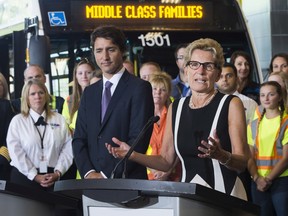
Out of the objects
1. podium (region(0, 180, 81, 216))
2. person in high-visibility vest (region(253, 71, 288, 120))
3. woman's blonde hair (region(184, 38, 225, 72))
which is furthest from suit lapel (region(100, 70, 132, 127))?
person in high-visibility vest (region(253, 71, 288, 120))

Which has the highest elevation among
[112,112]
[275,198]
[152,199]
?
[112,112]

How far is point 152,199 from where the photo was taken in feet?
11.9

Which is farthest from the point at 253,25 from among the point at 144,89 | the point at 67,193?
the point at 67,193

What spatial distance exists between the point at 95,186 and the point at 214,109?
1.15 m

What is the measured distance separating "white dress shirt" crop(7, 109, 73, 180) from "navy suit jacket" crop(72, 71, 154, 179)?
6.96 feet

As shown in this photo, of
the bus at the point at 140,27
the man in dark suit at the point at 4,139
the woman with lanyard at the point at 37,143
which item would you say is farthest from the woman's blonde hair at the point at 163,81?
the bus at the point at 140,27

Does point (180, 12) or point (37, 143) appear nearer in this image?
point (37, 143)

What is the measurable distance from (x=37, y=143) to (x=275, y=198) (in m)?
2.13

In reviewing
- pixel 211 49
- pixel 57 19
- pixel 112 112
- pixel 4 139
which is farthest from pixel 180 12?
pixel 211 49

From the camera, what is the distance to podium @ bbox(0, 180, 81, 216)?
4195 mm

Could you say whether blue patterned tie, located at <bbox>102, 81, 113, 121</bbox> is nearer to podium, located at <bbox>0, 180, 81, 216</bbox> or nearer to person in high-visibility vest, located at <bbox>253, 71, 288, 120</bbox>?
podium, located at <bbox>0, 180, 81, 216</bbox>

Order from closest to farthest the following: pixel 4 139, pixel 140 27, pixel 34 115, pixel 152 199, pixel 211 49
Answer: pixel 152 199
pixel 211 49
pixel 34 115
pixel 4 139
pixel 140 27

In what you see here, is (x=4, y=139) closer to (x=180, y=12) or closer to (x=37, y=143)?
(x=37, y=143)

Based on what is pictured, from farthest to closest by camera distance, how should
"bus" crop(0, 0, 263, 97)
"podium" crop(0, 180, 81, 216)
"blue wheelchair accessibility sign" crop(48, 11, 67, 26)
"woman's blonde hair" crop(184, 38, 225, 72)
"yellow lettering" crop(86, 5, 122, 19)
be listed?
"yellow lettering" crop(86, 5, 122, 19)
"blue wheelchair accessibility sign" crop(48, 11, 67, 26)
"bus" crop(0, 0, 263, 97)
"woman's blonde hair" crop(184, 38, 225, 72)
"podium" crop(0, 180, 81, 216)
